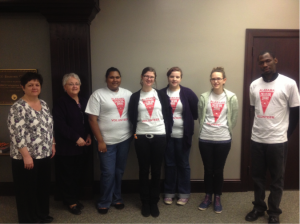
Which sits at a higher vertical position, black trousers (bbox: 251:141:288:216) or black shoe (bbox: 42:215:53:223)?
black trousers (bbox: 251:141:288:216)

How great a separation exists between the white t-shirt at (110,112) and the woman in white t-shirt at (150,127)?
0.31 ft

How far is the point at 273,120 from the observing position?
2145 millimetres

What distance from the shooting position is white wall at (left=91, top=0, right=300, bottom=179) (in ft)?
8.87

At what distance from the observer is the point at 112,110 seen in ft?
7.60

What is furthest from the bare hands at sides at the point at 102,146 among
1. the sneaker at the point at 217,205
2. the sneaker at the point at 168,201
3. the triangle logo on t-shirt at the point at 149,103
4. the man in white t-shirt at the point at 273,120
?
the man in white t-shirt at the point at 273,120

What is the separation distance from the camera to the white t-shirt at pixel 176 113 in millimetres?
2455

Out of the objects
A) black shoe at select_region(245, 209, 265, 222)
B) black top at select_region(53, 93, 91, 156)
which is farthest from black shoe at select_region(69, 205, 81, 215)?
black shoe at select_region(245, 209, 265, 222)

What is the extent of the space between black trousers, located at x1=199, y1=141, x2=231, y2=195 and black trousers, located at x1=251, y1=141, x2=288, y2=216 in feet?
0.97

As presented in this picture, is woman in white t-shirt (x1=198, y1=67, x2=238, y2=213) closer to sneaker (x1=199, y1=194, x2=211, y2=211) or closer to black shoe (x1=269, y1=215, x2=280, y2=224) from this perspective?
sneaker (x1=199, y1=194, x2=211, y2=211)

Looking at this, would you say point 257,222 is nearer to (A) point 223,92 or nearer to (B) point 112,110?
(A) point 223,92

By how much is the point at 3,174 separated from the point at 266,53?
3354 mm

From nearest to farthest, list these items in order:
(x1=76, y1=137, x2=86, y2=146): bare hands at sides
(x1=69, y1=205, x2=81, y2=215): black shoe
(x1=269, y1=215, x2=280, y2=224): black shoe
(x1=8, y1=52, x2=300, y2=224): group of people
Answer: (x1=8, y1=52, x2=300, y2=224): group of people, (x1=269, y1=215, x2=280, y2=224): black shoe, (x1=76, y1=137, x2=86, y2=146): bare hands at sides, (x1=69, y1=205, x2=81, y2=215): black shoe

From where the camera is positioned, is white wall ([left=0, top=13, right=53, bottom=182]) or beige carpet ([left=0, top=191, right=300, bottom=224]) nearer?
beige carpet ([left=0, top=191, right=300, bottom=224])

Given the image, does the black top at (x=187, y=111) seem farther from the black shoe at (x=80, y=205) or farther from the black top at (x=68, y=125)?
the black shoe at (x=80, y=205)
